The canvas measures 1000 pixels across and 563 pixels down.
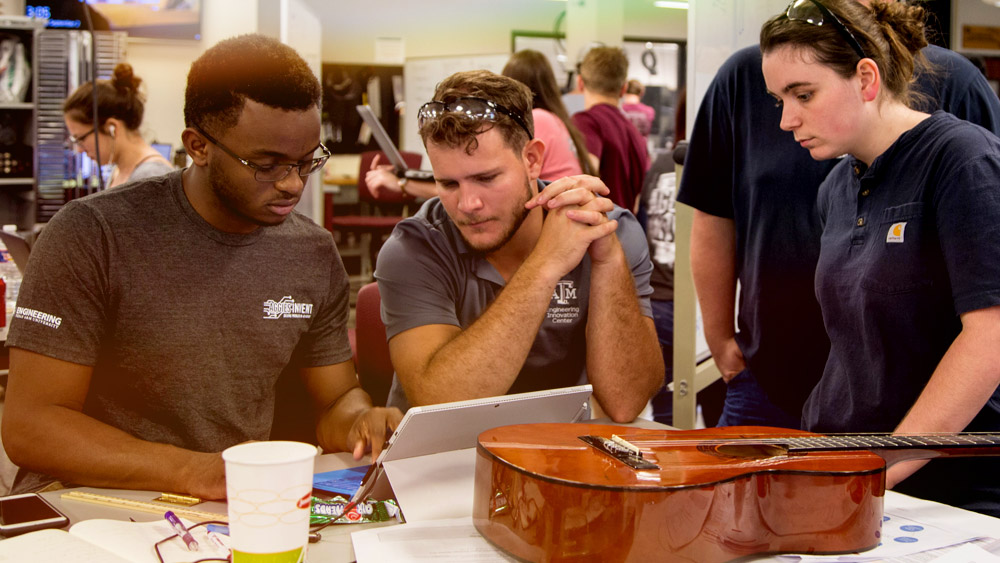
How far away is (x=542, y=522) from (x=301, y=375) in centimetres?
88

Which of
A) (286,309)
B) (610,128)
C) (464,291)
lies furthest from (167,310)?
(610,128)

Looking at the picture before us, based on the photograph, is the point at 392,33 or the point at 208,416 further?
the point at 392,33

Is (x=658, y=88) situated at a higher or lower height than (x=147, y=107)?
higher

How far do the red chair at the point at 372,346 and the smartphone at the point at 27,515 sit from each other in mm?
981

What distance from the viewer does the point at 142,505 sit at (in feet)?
3.49

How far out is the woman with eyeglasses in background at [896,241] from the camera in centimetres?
120

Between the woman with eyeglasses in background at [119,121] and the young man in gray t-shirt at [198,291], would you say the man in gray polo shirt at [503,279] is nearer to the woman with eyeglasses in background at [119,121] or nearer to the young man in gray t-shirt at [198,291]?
the young man in gray t-shirt at [198,291]

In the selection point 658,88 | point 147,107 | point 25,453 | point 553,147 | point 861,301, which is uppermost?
point 658,88

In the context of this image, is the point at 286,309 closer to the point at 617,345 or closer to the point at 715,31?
the point at 617,345

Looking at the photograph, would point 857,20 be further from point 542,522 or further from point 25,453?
point 25,453

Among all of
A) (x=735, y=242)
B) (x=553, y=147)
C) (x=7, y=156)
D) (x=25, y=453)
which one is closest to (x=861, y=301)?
(x=735, y=242)

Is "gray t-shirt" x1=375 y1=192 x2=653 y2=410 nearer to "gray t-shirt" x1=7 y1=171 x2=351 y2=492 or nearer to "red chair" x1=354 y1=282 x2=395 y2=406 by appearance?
"gray t-shirt" x1=7 y1=171 x2=351 y2=492

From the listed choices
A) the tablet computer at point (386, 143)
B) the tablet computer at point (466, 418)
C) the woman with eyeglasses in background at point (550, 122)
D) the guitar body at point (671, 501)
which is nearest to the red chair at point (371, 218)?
the tablet computer at point (386, 143)

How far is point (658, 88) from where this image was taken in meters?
9.26
